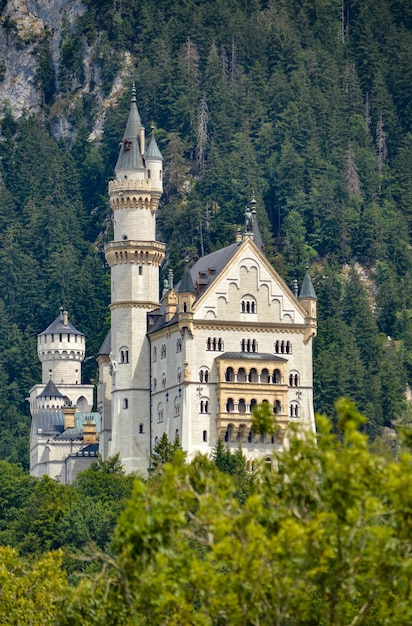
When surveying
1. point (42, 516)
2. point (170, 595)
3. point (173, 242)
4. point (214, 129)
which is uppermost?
point (214, 129)

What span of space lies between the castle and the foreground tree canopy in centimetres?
6851

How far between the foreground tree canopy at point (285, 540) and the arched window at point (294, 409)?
237 feet

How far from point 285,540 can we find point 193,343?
74.6 meters

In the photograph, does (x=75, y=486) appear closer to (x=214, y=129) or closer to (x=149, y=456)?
(x=149, y=456)

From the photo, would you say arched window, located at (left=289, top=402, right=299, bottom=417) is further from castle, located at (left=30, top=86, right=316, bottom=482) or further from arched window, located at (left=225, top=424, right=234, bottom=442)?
arched window, located at (left=225, top=424, right=234, bottom=442)

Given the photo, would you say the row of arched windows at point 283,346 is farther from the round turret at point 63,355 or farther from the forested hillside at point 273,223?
the round turret at point 63,355

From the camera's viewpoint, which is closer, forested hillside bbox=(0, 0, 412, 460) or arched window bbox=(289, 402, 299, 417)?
arched window bbox=(289, 402, 299, 417)

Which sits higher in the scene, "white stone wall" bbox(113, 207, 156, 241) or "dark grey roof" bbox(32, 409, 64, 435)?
"white stone wall" bbox(113, 207, 156, 241)

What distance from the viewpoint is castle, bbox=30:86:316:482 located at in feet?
406

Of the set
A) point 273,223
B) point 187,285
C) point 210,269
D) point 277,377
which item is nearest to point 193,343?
point 187,285

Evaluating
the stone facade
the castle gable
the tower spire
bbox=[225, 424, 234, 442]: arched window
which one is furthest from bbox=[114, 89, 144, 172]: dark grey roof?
bbox=[225, 424, 234, 442]: arched window

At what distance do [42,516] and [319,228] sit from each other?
197 ft

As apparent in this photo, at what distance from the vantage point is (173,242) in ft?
573

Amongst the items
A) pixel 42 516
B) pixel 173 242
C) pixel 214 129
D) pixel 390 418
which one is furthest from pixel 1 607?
pixel 214 129
